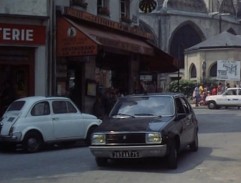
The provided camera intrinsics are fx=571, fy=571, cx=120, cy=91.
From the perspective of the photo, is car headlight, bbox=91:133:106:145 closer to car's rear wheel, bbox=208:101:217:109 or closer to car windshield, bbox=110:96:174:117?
car windshield, bbox=110:96:174:117

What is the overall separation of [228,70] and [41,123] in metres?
36.1

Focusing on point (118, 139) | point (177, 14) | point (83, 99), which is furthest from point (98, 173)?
point (177, 14)

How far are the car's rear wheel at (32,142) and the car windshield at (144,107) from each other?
133 inches

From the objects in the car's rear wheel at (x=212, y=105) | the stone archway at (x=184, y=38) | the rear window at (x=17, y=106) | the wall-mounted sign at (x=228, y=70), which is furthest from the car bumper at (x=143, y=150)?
the stone archway at (x=184, y=38)

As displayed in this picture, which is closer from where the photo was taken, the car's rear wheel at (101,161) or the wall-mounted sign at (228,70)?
the car's rear wheel at (101,161)

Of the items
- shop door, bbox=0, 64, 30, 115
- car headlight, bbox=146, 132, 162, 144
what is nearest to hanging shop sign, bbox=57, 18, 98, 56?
shop door, bbox=0, 64, 30, 115

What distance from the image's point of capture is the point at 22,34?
2091 cm

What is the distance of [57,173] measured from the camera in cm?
1150

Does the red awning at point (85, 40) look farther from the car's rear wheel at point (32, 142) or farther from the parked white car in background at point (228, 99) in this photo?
the parked white car in background at point (228, 99)

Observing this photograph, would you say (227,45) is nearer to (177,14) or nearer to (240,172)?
(177,14)

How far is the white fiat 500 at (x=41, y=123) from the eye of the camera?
15.4m

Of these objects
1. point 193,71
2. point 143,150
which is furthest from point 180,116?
point 193,71

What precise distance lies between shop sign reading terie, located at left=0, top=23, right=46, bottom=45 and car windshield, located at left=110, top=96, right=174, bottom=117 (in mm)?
8573

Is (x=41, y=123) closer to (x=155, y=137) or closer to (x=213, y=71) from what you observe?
(x=155, y=137)
